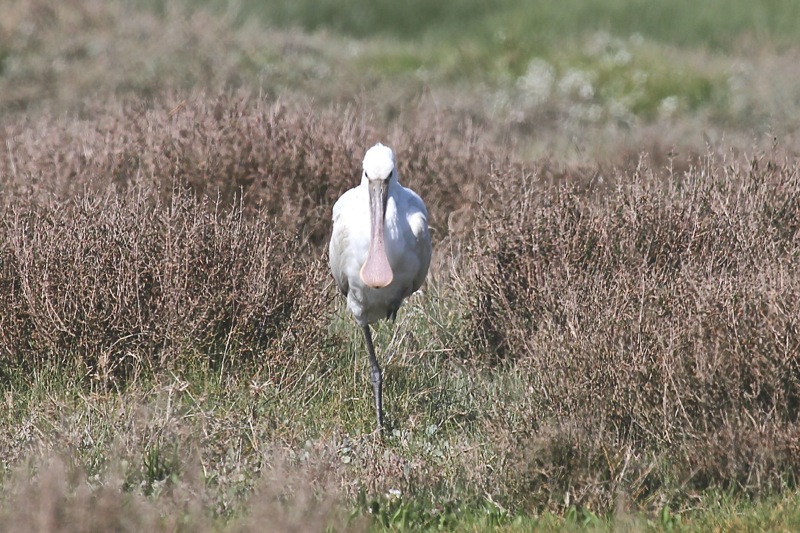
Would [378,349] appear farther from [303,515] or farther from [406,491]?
[303,515]

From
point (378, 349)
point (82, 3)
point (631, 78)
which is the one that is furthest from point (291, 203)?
point (82, 3)

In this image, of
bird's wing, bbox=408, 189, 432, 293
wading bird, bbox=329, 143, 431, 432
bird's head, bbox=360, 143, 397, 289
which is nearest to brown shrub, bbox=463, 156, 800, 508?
bird's wing, bbox=408, 189, 432, 293

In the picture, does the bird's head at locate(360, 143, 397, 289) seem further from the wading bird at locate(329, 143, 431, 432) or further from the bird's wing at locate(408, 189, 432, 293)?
the bird's wing at locate(408, 189, 432, 293)

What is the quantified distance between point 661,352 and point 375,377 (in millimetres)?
1542

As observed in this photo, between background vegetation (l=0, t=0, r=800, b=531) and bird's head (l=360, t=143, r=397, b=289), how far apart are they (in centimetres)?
42

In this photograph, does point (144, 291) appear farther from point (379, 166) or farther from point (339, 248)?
point (379, 166)

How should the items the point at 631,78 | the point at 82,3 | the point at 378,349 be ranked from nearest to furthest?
the point at 378,349
the point at 631,78
the point at 82,3

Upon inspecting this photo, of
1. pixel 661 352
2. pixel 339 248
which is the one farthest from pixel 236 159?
pixel 661 352

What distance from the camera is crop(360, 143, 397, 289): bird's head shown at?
17.5ft

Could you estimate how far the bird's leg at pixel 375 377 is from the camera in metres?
5.37

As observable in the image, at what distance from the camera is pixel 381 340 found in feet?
20.7

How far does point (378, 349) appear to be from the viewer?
6230mm

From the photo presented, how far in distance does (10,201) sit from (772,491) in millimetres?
3941

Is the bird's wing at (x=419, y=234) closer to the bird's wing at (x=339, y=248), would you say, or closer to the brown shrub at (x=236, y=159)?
the bird's wing at (x=339, y=248)
